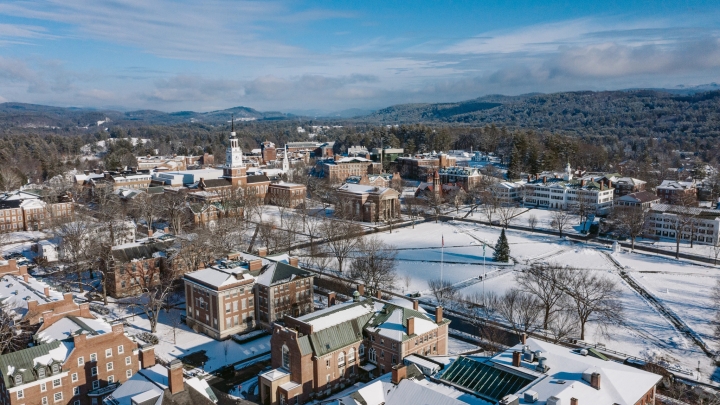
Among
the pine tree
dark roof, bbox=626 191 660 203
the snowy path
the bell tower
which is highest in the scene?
the bell tower

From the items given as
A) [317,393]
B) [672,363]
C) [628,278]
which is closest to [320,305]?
[317,393]

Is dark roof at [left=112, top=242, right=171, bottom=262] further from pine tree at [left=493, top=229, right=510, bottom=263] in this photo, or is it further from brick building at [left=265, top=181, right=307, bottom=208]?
brick building at [left=265, top=181, right=307, bottom=208]

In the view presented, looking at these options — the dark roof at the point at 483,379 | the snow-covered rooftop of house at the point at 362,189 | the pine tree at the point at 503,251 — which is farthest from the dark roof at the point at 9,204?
the dark roof at the point at 483,379

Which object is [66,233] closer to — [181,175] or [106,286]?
[106,286]

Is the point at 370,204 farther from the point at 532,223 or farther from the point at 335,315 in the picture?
the point at 335,315

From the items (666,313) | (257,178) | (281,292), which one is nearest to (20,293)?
(281,292)

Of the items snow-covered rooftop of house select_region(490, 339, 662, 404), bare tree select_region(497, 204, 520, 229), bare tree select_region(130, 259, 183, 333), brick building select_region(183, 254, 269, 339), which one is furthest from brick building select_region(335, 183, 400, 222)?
snow-covered rooftop of house select_region(490, 339, 662, 404)

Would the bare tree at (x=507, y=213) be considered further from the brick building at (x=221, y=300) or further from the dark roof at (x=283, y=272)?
the brick building at (x=221, y=300)
